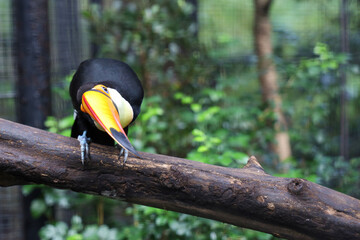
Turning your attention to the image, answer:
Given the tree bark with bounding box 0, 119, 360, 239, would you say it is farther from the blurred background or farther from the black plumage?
the blurred background

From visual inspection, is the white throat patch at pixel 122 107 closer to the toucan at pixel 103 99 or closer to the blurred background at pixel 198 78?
the toucan at pixel 103 99

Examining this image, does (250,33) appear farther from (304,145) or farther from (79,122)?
(79,122)

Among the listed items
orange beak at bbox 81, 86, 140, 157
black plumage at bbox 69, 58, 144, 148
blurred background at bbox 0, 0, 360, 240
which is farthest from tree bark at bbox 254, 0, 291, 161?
orange beak at bbox 81, 86, 140, 157

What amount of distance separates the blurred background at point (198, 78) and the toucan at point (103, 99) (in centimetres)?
27

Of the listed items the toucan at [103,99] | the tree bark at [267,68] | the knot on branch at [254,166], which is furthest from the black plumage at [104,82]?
the tree bark at [267,68]

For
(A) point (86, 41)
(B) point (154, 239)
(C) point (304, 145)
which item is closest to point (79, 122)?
(B) point (154, 239)

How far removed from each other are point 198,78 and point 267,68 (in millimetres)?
329

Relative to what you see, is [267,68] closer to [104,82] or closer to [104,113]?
[104,82]

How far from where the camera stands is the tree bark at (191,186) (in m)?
0.90

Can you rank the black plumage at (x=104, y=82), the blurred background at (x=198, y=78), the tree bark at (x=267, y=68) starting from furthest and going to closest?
1. the tree bark at (x=267, y=68)
2. the blurred background at (x=198, y=78)
3. the black plumage at (x=104, y=82)

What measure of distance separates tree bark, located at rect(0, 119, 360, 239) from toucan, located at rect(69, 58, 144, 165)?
0.05 m

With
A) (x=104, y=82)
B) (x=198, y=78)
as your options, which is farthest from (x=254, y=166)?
(x=198, y=78)

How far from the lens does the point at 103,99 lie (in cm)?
90

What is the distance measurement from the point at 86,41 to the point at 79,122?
81cm
